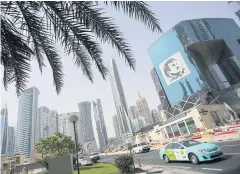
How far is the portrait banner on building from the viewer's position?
74062 millimetres

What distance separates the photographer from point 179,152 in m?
11.3

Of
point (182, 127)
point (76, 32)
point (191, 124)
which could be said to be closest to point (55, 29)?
point (76, 32)

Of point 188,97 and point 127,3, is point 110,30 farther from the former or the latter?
point 188,97

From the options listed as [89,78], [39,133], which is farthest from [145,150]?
[39,133]

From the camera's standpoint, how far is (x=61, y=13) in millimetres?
3947

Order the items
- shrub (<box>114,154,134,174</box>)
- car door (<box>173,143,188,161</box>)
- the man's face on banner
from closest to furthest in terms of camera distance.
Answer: car door (<box>173,143,188,161</box>), shrub (<box>114,154,134,174</box>), the man's face on banner

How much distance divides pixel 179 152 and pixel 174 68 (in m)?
69.9

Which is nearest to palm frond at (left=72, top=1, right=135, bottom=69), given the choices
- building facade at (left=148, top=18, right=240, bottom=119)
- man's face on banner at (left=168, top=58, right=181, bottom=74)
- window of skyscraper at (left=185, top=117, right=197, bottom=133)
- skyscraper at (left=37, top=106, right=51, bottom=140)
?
window of skyscraper at (left=185, top=117, right=197, bottom=133)

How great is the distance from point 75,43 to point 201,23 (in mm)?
83096

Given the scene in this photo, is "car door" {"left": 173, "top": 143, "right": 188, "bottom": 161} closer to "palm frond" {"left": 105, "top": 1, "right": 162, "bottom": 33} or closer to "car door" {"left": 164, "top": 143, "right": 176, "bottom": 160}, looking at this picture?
"car door" {"left": 164, "top": 143, "right": 176, "bottom": 160}

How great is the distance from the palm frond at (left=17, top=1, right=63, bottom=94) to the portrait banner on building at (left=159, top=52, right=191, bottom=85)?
72232 millimetres

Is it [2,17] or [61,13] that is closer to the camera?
[2,17]

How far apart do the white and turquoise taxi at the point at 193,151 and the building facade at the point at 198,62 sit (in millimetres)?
61900

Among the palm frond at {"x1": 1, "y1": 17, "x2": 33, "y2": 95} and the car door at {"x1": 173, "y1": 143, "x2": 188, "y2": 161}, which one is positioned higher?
the palm frond at {"x1": 1, "y1": 17, "x2": 33, "y2": 95}
